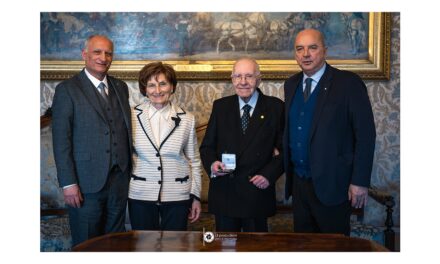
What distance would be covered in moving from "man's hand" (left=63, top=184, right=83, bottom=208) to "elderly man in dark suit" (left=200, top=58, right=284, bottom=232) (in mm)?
885

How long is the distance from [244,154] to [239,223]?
50 centimetres

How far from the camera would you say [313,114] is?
12.8 feet

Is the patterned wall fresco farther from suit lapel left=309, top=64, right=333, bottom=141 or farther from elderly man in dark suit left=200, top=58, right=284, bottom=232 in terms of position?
suit lapel left=309, top=64, right=333, bottom=141

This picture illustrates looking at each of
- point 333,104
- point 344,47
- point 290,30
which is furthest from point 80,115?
point 344,47

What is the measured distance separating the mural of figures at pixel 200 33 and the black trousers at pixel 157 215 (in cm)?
157

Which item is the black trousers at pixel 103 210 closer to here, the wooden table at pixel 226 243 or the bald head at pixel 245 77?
the wooden table at pixel 226 243

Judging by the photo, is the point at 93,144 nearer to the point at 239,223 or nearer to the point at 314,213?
the point at 239,223

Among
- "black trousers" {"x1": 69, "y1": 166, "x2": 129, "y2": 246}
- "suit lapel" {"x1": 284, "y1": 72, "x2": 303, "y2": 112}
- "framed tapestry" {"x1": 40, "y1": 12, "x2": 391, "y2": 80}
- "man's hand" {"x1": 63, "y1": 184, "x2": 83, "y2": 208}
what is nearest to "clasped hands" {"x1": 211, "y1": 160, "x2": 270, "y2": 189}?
"suit lapel" {"x1": 284, "y1": 72, "x2": 303, "y2": 112}

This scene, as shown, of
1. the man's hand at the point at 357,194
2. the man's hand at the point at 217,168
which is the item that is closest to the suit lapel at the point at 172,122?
the man's hand at the point at 217,168

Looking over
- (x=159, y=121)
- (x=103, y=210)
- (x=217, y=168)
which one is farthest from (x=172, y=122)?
(x=103, y=210)

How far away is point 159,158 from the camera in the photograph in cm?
393

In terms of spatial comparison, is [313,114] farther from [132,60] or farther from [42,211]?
[42,211]

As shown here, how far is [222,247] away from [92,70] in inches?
61.2

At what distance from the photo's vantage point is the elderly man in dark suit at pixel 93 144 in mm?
3863
